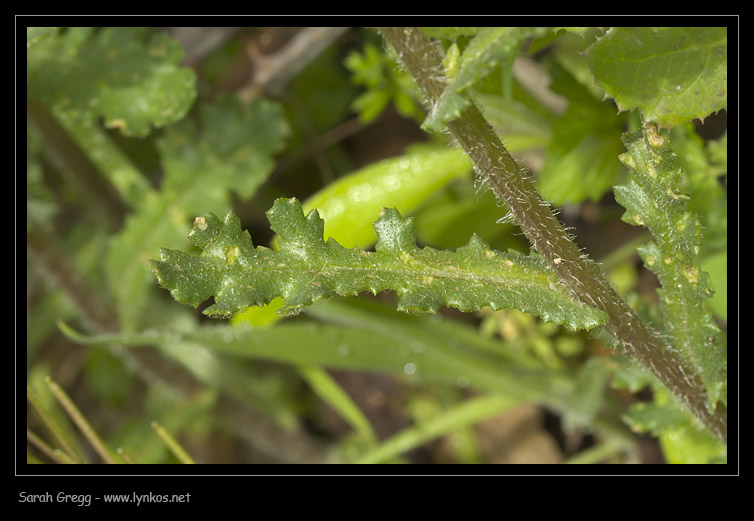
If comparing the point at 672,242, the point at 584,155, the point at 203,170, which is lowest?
the point at 672,242

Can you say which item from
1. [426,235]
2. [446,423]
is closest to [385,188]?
[426,235]

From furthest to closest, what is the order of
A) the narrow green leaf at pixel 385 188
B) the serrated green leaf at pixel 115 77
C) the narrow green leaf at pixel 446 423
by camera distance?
1. the narrow green leaf at pixel 446 423
2. the narrow green leaf at pixel 385 188
3. the serrated green leaf at pixel 115 77

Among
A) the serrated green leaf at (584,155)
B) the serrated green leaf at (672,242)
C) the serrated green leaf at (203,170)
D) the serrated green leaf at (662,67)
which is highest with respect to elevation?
the serrated green leaf at (203,170)

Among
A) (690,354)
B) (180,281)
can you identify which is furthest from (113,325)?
(690,354)

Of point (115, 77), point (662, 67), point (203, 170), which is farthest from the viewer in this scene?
point (203, 170)

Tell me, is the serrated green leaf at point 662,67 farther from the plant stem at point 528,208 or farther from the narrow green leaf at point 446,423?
the narrow green leaf at point 446,423

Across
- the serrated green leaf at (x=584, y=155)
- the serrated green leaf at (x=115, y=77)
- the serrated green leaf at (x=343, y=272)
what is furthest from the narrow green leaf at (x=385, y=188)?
the serrated green leaf at (x=343, y=272)

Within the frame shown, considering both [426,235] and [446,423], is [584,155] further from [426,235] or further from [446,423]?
[446,423]
